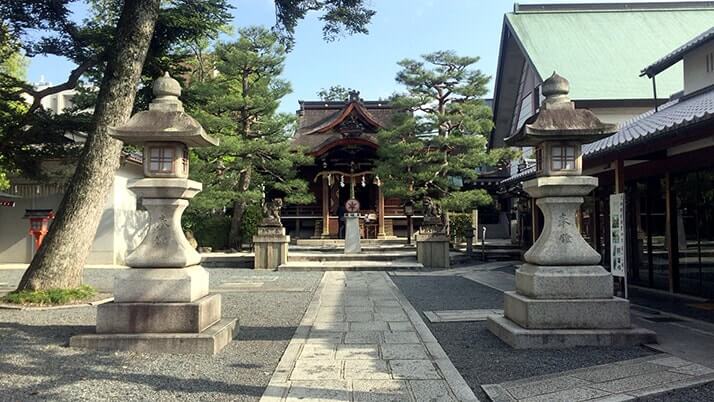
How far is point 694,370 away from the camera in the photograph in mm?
4637

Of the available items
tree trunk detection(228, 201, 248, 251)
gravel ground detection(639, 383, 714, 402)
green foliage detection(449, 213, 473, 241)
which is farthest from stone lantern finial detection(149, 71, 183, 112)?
green foliage detection(449, 213, 473, 241)

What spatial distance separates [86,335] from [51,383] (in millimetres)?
1304

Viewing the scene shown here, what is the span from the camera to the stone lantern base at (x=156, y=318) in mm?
5535

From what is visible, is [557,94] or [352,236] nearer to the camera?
[557,94]

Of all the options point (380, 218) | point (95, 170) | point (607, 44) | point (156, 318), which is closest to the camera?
point (156, 318)

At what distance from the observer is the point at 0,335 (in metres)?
6.27

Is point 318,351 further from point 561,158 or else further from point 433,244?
point 433,244

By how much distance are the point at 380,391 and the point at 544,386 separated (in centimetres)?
147

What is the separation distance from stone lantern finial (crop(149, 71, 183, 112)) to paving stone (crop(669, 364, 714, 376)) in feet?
20.8

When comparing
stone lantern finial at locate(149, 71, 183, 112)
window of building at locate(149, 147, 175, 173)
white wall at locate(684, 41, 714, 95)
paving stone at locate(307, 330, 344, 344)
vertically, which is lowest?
paving stone at locate(307, 330, 344, 344)

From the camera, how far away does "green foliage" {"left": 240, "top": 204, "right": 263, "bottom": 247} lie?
2098 cm

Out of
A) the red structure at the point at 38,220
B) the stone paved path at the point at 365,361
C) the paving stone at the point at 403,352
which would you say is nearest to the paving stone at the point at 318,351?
the stone paved path at the point at 365,361

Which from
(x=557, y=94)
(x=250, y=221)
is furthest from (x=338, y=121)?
(x=557, y=94)

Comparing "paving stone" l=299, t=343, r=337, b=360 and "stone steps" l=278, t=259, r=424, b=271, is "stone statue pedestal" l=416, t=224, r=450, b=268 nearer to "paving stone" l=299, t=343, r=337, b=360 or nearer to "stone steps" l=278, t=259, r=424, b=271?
"stone steps" l=278, t=259, r=424, b=271
